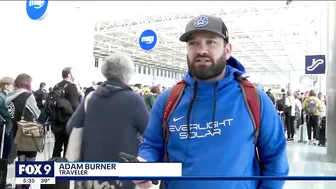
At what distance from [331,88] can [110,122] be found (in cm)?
579

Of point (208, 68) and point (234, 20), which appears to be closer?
point (208, 68)

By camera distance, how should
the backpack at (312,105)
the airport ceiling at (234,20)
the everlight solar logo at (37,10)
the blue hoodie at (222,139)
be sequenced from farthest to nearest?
the airport ceiling at (234,20) < the backpack at (312,105) < the everlight solar logo at (37,10) < the blue hoodie at (222,139)

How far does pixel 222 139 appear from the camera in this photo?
121 centimetres

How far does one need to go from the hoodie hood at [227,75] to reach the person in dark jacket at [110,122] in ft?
2.43

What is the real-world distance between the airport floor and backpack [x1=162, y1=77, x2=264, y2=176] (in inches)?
109

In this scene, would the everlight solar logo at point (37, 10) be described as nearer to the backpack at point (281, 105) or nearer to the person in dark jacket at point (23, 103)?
the person in dark jacket at point (23, 103)

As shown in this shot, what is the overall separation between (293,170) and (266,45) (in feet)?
83.4

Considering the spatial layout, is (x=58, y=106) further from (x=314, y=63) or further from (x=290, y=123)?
(x=290, y=123)

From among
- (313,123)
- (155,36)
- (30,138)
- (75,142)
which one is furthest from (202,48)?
(155,36)

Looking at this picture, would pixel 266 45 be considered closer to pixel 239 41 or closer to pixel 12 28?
pixel 239 41

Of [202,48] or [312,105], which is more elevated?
[202,48]

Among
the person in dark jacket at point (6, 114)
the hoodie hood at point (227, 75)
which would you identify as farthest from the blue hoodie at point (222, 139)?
the person in dark jacket at point (6, 114)

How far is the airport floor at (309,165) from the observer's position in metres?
4.19

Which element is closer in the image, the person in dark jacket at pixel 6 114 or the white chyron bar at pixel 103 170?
the white chyron bar at pixel 103 170
